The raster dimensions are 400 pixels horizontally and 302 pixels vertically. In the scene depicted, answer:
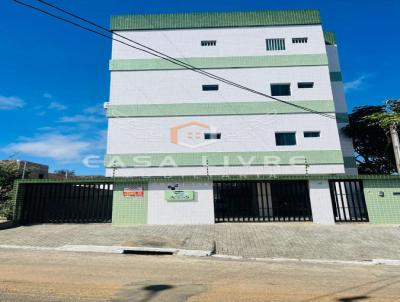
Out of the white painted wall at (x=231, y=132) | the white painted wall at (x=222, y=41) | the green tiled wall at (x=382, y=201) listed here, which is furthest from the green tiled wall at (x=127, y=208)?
the white painted wall at (x=222, y=41)

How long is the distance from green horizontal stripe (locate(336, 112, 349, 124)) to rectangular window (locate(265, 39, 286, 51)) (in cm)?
763

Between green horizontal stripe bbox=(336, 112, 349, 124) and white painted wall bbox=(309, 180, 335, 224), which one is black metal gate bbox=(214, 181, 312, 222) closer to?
white painted wall bbox=(309, 180, 335, 224)

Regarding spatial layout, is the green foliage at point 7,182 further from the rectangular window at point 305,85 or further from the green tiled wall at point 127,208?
the rectangular window at point 305,85

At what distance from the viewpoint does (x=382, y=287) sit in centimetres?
575

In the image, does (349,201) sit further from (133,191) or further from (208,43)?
(208,43)

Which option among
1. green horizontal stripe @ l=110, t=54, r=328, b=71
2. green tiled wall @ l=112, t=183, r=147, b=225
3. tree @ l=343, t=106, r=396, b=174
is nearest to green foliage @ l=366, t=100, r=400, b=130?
tree @ l=343, t=106, r=396, b=174

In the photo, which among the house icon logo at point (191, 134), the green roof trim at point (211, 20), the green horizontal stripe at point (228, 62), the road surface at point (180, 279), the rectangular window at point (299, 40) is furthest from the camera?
the green roof trim at point (211, 20)

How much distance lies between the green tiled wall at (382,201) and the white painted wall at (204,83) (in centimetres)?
915

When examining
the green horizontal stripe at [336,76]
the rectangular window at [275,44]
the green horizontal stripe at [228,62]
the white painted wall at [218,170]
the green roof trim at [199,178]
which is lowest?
the green roof trim at [199,178]

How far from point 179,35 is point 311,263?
2006 centimetres

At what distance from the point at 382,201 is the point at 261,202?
639 centimetres

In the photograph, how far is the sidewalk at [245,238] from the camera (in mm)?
9328

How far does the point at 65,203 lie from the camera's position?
13.4 meters

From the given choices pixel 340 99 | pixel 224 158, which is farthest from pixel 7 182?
pixel 340 99
